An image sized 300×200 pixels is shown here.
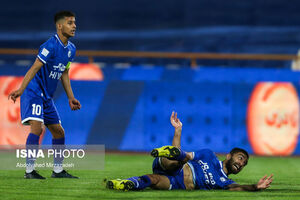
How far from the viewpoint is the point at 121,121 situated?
14.7 metres

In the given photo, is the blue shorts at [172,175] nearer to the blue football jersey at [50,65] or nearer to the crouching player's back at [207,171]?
the crouching player's back at [207,171]

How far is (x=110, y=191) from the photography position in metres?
7.50

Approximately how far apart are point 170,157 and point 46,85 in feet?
7.27

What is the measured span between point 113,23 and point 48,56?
498 inches

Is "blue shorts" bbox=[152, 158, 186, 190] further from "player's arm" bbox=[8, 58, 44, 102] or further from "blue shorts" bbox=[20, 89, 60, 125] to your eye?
"player's arm" bbox=[8, 58, 44, 102]

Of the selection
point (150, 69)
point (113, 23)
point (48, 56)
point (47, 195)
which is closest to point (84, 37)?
point (113, 23)

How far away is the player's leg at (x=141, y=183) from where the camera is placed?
7.36 meters

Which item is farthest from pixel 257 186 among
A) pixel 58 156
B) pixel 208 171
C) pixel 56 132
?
pixel 56 132

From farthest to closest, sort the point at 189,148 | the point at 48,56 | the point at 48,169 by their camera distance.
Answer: the point at 189,148 → the point at 48,169 → the point at 48,56

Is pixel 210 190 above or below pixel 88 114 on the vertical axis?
below

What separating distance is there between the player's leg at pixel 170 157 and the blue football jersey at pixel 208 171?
0.66 ft

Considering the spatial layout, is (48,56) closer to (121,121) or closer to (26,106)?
(26,106)

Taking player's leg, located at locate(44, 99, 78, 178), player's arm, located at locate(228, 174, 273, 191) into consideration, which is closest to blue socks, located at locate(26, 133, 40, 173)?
player's leg, located at locate(44, 99, 78, 178)

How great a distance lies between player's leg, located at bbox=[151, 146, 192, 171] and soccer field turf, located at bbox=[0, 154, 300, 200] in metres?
0.29
